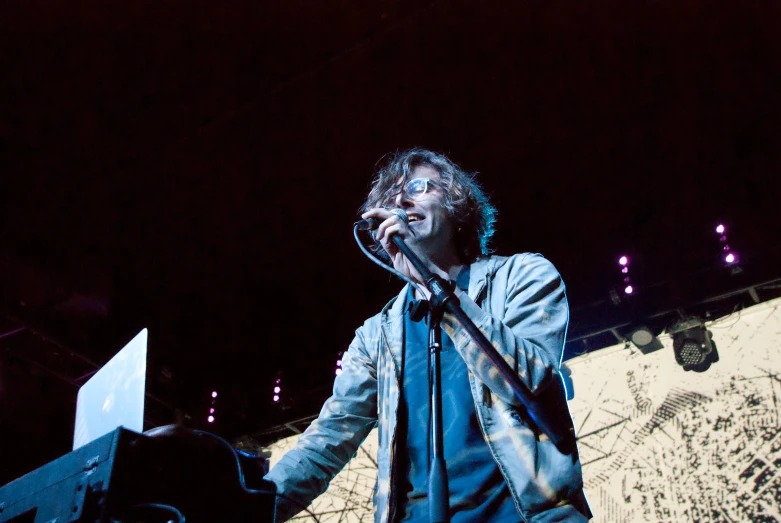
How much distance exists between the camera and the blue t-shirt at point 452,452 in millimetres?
1387

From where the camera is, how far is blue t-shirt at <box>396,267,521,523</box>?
4.55 ft

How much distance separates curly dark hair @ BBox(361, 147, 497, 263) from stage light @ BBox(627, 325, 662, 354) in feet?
8.47

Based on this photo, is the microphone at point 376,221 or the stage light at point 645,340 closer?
the microphone at point 376,221

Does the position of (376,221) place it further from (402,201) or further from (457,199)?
(457,199)

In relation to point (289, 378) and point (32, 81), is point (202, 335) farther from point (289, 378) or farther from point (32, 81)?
point (32, 81)

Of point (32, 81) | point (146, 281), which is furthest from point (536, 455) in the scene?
point (146, 281)

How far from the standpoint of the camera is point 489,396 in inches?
59.1

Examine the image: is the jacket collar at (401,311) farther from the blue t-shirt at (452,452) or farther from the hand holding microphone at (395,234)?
the hand holding microphone at (395,234)

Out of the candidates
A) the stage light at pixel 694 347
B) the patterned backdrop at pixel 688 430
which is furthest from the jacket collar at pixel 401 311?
the stage light at pixel 694 347

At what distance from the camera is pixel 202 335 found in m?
6.14

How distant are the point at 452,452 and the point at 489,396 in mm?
190

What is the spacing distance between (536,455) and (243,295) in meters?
4.83

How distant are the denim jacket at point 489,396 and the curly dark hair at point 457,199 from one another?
1.21 ft

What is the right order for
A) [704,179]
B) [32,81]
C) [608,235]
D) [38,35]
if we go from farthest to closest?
[608,235] < [704,179] < [32,81] < [38,35]
